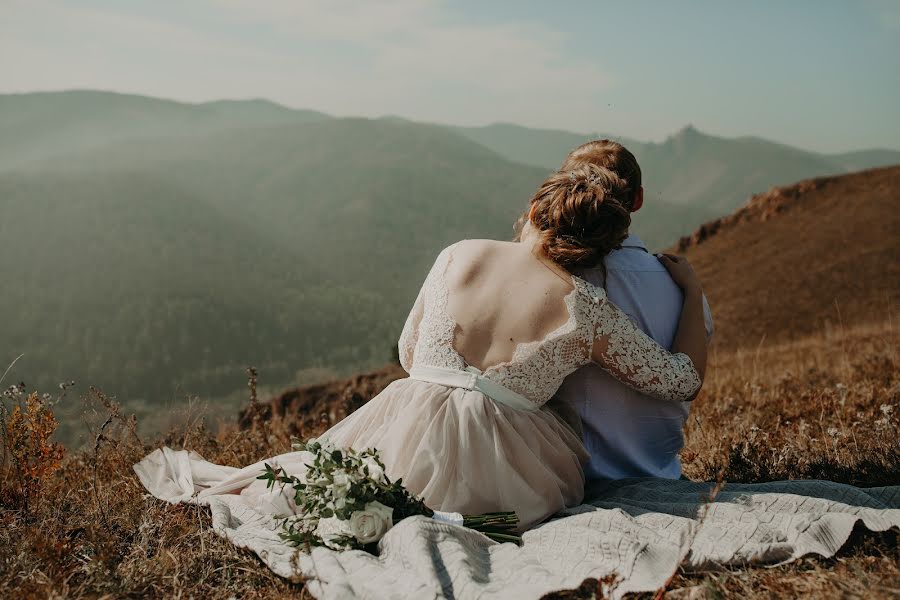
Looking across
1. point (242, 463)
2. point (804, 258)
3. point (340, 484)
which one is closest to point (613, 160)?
point (340, 484)

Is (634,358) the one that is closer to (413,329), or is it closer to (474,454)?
(474,454)

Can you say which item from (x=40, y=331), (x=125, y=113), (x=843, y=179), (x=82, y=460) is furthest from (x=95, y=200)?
(x=125, y=113)

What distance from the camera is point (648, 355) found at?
3332mm

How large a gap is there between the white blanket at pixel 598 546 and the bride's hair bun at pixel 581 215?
1160 millimetres

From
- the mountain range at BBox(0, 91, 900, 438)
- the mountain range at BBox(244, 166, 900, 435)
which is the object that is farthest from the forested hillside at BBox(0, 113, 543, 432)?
the mountain range at BBox(244, 166, 900, 435)

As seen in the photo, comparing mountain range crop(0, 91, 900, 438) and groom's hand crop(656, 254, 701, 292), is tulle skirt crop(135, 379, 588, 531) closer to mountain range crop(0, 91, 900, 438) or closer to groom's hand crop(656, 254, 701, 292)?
groom's hand crop(656, 254, 701, 292)

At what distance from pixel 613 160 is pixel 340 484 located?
6.67 ft

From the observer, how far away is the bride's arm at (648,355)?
3.27 meters

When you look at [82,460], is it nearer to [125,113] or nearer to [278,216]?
[278,216]

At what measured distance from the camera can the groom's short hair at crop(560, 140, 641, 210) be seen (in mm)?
3520

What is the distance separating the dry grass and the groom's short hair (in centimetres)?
175

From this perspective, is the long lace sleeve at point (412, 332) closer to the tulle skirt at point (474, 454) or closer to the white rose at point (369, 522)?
the tulle skirt at point (474, 454)

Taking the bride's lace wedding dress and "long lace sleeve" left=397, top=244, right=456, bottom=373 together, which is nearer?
the bride's lace wedding dress

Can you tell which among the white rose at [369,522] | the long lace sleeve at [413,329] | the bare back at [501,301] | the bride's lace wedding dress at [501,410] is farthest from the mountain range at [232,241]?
the white rose at [369,522]
